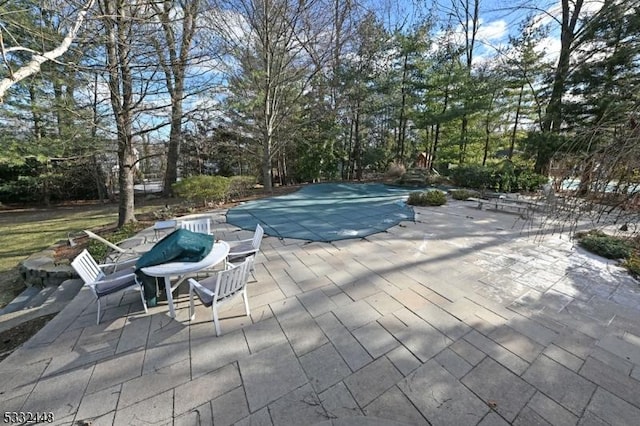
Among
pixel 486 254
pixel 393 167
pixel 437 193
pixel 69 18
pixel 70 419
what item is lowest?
pixel 70 419

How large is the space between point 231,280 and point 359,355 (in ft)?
4.06

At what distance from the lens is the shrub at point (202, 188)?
7.23m

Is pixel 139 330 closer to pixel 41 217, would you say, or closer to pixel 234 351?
pixel 234 351

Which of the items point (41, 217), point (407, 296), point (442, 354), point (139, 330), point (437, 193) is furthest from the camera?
point (41, 217)

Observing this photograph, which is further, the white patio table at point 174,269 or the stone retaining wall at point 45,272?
the stone retaining wall at point 45,272

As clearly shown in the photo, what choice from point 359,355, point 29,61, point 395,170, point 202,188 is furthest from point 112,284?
point 395,170

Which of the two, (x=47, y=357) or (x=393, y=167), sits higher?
(x=393, y=167)

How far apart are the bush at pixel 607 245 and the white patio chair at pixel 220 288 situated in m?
5.31

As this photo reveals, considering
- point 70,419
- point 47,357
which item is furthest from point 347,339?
point 47,357

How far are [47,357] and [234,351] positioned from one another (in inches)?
58.1

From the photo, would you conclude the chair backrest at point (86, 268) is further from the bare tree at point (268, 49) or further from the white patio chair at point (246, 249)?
the bare tree at point (268, 49)

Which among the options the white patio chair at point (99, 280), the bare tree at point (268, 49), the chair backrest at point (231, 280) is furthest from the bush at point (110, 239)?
the bare tree at point (268, 49)

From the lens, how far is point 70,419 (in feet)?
4.68

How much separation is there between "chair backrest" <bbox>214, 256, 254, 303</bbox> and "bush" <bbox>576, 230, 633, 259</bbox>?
17.4 feet
